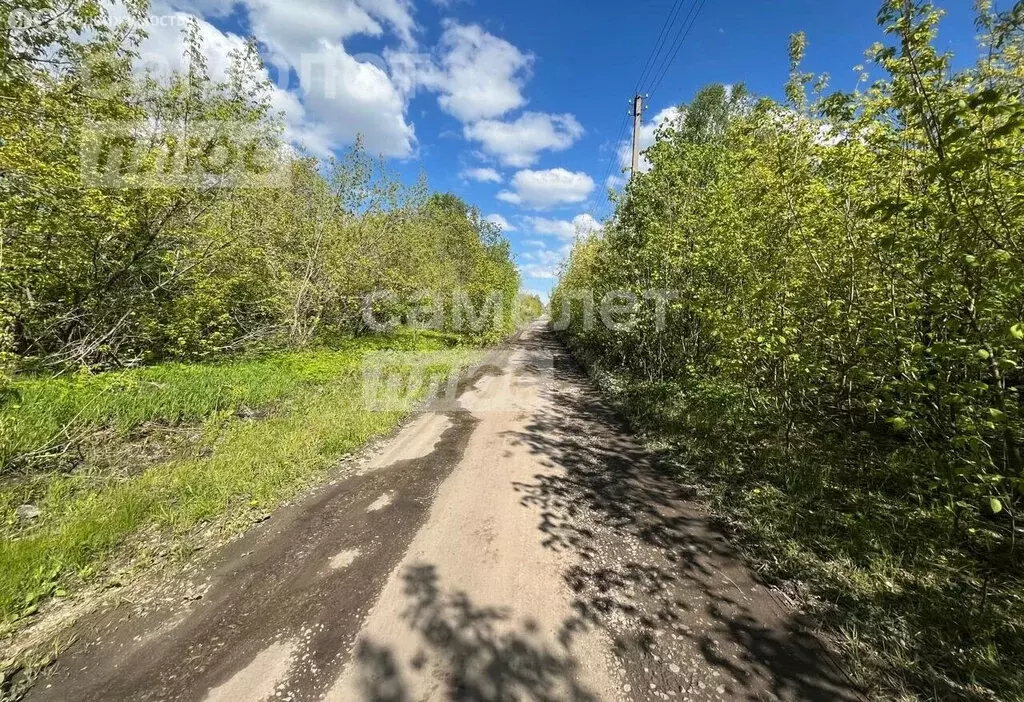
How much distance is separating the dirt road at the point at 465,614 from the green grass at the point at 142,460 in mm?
878

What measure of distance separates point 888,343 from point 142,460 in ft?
33.3

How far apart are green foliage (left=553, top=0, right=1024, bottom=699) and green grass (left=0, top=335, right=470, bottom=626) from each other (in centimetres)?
654

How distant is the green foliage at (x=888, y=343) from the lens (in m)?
2.68

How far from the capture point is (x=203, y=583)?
12.2ft

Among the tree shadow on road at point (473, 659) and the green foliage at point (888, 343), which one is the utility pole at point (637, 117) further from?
the tree shadow on road at point (473, 659)

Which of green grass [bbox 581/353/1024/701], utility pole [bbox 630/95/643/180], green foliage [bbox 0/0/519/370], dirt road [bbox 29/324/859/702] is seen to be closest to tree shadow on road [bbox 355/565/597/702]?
dirt road [bbox 29/324/859/702]

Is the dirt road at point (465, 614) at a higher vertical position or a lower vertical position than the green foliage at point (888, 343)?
lower

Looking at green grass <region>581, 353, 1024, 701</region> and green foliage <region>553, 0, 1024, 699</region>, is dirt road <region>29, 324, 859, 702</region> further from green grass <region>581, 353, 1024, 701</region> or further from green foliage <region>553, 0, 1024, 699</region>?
green foliage <region>553, 0, 1024, 699</region>

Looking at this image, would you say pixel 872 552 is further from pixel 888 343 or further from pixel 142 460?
pixel 142 460

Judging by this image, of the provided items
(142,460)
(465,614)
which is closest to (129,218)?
(142,460)

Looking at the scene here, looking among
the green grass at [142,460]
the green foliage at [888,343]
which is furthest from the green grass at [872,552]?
the green grass at [142,460]

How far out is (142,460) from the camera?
236 inches

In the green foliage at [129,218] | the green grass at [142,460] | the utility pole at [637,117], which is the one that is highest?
the utility pole at [637,117]

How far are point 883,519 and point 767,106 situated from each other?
17.6 feet
